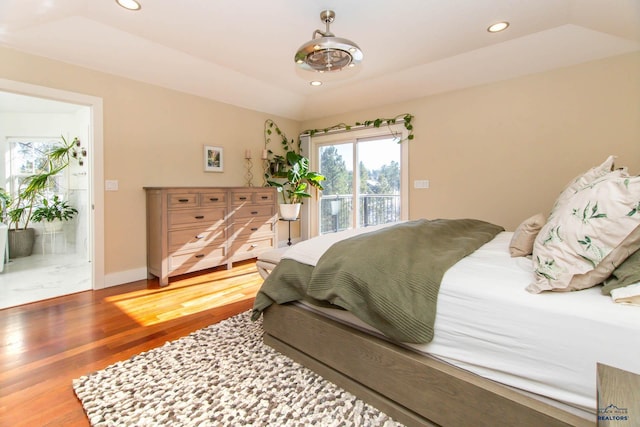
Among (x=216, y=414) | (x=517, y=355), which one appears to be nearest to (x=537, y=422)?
(x=517, y=355)

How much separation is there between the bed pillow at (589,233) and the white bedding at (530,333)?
72 millimetres

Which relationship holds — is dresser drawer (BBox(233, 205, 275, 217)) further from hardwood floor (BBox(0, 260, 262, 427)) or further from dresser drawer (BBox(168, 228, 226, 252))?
hardwood floor (BBox(0, 260, 262, 427))

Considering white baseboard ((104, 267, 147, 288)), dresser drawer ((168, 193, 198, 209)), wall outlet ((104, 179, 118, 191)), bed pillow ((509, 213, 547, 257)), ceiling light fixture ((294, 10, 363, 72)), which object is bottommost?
white baseboard ((104, 267, 147, 288))

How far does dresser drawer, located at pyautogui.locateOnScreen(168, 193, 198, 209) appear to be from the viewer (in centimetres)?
332

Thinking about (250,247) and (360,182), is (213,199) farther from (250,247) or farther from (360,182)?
(360,182)

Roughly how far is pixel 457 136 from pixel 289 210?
8.54 ft

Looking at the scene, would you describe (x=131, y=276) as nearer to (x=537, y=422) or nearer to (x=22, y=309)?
(x=22, y=309)

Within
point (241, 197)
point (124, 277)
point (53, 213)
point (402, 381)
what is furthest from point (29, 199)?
point (402, 381)

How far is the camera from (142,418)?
4.44ft

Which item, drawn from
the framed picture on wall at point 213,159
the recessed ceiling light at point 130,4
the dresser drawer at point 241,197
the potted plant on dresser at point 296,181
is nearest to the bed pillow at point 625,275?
the recessed ceiling light at point 130,4

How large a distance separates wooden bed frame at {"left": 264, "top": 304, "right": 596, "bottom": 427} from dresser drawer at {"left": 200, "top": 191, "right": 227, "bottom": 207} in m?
2.21

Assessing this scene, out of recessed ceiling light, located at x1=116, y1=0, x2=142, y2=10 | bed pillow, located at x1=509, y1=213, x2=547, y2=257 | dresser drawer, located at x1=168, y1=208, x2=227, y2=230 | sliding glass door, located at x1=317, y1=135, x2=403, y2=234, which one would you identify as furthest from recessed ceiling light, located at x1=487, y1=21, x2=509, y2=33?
dresser drawer, located at x1=168, y1=208, x2=227, y2=230

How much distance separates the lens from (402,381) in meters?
1.29

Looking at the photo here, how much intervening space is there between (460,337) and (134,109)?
386cm
